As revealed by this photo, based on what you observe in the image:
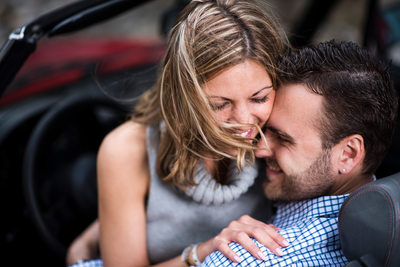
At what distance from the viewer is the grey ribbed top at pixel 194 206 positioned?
154 centimetres

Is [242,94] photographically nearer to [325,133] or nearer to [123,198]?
[325,133]

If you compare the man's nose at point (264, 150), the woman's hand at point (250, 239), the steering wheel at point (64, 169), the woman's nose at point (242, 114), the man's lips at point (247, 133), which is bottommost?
the steering wheel at point (64, 169)

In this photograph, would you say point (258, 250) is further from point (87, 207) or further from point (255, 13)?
point (87, 207)

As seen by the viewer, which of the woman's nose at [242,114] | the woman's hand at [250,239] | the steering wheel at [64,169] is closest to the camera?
the woman's hand at [250,239]

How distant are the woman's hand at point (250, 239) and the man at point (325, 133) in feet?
0.10

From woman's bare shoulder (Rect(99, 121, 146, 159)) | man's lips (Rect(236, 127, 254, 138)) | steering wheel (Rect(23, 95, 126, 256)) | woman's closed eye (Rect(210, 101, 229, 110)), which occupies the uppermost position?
woman's closed eye (Rect(210, 101, 229, 110))

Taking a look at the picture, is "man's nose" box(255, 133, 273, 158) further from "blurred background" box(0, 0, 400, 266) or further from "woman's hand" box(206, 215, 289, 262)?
"blurred background" box(0, 0, 400, 266)

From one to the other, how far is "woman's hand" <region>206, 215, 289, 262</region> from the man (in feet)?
0.10

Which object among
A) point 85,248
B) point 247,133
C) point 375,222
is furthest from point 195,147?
point 85,248

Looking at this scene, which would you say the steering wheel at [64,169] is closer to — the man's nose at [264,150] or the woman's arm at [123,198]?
the woman's arm at [123,198]

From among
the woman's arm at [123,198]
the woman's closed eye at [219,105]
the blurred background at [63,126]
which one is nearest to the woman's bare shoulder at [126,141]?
the woman's arm at [123,198]

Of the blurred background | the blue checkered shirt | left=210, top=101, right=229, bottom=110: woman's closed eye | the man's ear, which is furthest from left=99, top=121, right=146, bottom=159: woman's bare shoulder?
the man's ear

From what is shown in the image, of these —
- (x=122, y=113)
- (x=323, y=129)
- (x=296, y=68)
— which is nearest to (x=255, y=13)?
(x=296, y=68)

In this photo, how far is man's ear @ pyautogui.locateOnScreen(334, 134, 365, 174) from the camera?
1394 mm
